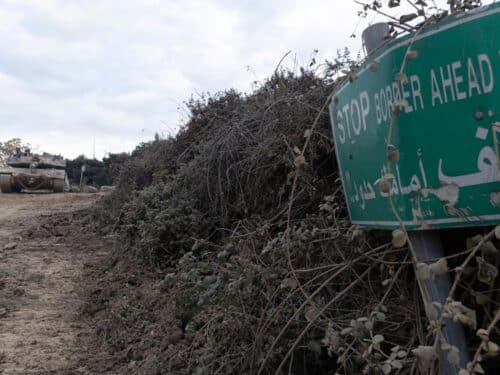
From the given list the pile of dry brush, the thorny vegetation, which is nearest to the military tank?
the pile of dry brush

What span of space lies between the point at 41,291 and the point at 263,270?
3769 mm

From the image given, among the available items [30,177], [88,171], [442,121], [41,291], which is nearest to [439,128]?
[442,121]

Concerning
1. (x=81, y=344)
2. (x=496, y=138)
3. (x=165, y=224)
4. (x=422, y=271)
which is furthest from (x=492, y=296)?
(x=165, y=224)

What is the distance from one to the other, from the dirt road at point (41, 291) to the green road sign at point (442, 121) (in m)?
2.98

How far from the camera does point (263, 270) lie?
2.72 metres

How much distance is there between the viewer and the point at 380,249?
2008 mm

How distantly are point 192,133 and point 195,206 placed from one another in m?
2.25

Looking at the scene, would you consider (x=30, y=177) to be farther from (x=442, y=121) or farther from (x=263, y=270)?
(x=442, y=121)

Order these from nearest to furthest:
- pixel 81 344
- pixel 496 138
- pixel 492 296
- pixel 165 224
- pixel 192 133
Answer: pixel 496 138 → pixel 492 296 → pixel 81 344 → pixel 165 224 → pixel 192 133

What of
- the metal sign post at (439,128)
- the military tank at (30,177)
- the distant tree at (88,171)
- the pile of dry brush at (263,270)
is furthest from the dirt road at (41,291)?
the distant tree at (88,171)

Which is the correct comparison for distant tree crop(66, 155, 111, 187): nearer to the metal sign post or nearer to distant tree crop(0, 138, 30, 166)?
distant tree crop(0, 138, 30, 166)

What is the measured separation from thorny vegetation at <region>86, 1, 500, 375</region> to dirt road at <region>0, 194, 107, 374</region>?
0.35m

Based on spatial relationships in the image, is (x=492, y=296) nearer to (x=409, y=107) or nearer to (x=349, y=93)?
(x=409, y=107)

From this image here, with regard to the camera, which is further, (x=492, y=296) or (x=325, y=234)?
(x=325, y=234)
